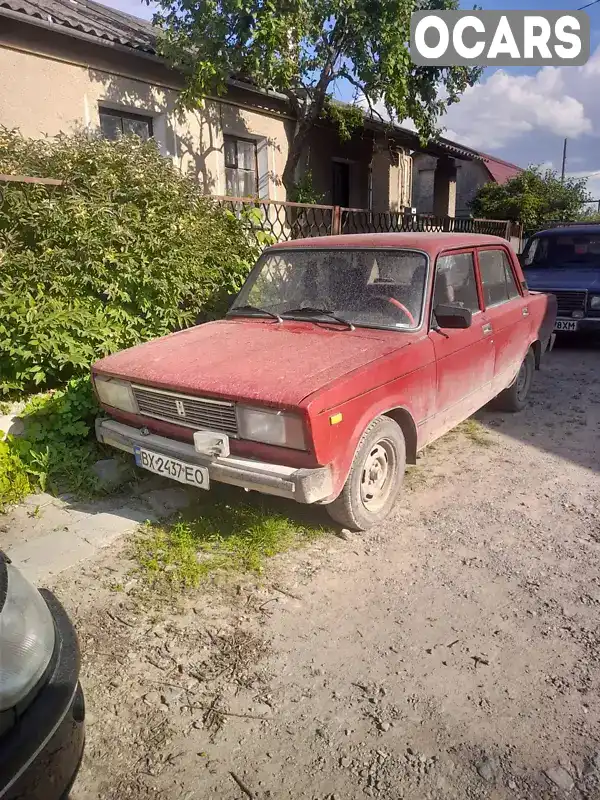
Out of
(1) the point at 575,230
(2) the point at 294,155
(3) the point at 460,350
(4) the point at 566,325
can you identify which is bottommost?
(4) the point at 566,325

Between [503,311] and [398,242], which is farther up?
[398,242]

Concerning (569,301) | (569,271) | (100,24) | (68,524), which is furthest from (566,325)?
(100,24)

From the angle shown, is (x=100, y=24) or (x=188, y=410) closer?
(x=188, y=410)

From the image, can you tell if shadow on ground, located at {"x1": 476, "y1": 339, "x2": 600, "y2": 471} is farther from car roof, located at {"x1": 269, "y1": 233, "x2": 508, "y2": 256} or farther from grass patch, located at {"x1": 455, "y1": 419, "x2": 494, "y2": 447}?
car roof, located at {"x1": 269, "y1": 233, "x2": 508, "y2": 256}

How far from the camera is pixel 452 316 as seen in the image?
367 centimetres

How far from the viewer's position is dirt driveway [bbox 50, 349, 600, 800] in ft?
6.23

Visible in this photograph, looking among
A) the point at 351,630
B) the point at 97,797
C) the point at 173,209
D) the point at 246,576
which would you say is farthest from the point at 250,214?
the point at 97,797

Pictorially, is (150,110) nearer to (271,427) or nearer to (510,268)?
(510,268)

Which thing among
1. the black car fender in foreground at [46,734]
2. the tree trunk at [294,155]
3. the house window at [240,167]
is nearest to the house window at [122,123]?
the house window at [240,167]

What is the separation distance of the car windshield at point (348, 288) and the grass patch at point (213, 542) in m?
1.35

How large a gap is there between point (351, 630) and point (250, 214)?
4.54 m

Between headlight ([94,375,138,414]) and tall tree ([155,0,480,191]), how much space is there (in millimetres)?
5099

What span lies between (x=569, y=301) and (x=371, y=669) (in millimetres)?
6979


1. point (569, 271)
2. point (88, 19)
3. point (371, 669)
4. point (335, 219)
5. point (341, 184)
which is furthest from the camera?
point (341, 184)
